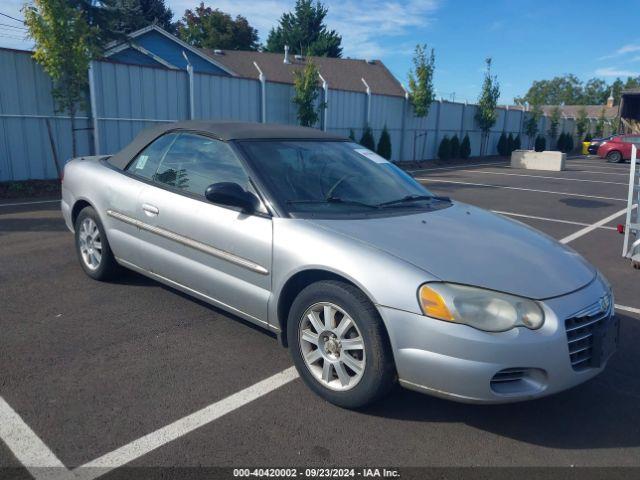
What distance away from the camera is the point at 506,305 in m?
2.62

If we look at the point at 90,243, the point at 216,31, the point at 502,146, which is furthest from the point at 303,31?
the point at 90,243

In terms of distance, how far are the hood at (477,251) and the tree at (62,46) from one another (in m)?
10.2

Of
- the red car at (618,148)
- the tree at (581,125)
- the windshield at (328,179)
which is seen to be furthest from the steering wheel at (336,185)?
the tree at (581,125)

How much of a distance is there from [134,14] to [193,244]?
41.5 metres

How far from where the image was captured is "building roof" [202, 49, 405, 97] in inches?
1205

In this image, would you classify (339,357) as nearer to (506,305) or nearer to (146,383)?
(506,305)

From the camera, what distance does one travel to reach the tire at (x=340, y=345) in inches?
108

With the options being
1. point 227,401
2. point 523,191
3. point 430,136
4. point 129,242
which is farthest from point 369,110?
point 227,401

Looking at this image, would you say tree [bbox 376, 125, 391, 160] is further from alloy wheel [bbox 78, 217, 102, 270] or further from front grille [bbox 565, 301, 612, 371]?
front grille [bbox 565, 301, 612, 371]

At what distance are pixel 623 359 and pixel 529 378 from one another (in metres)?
1.59

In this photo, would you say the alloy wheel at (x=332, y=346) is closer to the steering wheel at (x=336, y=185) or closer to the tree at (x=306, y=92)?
the steering wheel at (x=336, y=185)

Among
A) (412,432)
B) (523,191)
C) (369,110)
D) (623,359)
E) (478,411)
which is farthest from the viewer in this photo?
(369,110)

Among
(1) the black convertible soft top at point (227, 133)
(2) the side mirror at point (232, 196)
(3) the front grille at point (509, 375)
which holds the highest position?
(1) the black convertible soft top at point (227, 133)

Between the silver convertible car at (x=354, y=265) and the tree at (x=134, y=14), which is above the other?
the tree at (x=134, y=14)
